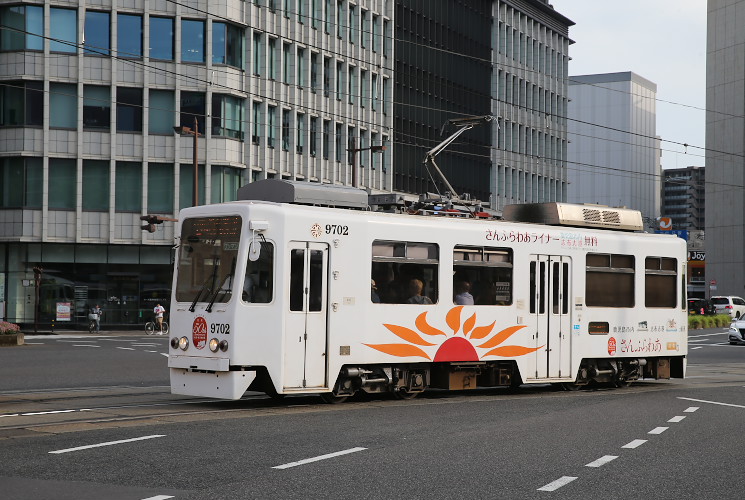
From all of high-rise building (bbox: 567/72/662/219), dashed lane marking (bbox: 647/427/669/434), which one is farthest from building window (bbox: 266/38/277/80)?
high-rise building (bbox: 567/72/662/219)

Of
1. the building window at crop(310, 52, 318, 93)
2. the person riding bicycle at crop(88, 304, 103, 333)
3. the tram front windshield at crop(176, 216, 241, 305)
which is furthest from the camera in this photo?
the building window at crop(310, 52, 318, 93)

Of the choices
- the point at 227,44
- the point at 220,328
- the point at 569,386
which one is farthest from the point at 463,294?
the point at 227,44

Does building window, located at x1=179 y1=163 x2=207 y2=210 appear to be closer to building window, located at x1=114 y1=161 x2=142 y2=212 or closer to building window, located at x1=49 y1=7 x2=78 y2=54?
building window, located at x1=114 y1=161 x2=142 y2=212

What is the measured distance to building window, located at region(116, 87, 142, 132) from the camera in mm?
54750

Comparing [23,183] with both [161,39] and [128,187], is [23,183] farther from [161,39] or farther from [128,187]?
[161,39]

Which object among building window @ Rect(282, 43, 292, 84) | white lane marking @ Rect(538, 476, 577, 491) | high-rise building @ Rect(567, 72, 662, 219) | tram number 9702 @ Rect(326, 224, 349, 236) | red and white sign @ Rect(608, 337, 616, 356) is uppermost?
high-rise building @ Rect(567, 72, 662, 219)

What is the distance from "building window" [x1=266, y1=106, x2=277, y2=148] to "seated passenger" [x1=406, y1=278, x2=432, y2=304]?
42103 millimetres

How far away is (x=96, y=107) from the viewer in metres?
54.4

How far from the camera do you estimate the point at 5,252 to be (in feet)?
178

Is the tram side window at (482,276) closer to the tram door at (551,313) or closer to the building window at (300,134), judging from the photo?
the tram door at (551,313)

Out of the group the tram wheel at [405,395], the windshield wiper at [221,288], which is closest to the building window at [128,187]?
the tram wheel at [405,395]

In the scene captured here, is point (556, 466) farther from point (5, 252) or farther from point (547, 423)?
point (5, 252)

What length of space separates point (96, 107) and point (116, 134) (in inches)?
58.3

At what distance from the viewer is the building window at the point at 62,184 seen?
53.9 meters
